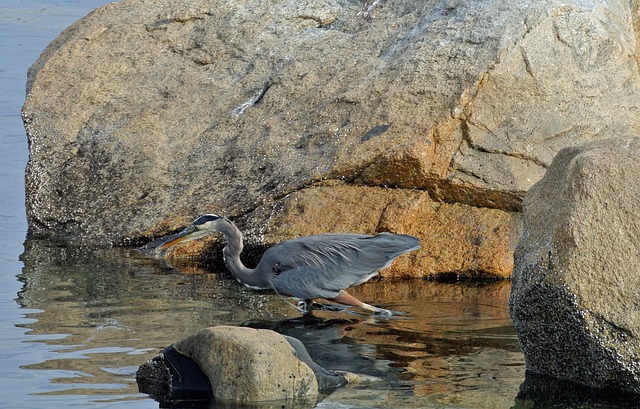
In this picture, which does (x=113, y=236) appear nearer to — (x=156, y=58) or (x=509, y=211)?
(x=156, y=58)

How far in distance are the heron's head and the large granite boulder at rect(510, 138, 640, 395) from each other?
3.45 metres

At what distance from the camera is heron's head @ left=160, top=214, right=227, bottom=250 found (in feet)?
30.4

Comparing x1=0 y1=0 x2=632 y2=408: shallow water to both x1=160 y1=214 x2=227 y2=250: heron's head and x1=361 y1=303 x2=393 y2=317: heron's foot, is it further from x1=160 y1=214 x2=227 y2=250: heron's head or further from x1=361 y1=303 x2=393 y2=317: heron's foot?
x1=160 y1=214 x2=227 y2=250: heron's head

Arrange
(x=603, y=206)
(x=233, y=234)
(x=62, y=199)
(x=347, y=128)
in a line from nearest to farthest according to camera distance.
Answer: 1. (x=603, y=206)
2. (x=233, y=234)
3. (x=347, y=128)
4. (x=62, y=199)

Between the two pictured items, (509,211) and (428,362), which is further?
(509,211)

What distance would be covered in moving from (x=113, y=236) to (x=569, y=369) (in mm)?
5321

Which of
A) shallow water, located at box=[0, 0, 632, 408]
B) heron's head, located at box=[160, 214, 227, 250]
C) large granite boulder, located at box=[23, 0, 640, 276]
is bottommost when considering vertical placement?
shallow water, located at box=[0, 0, 632, 408]

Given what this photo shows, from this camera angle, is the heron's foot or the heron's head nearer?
the heron's foot

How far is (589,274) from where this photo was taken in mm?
5988

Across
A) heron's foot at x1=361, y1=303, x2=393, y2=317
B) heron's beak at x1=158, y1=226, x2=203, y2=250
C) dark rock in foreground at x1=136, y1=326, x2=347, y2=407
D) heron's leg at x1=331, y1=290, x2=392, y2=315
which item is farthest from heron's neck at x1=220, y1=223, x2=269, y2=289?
dark rock in foreground at x1=136, y1=326, x2=347, y2=407

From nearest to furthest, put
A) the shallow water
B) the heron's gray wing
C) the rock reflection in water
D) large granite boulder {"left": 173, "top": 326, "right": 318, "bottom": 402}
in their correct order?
large granite boulder {"left": 173, "top": 326, "right": 318, "bottom": 402}, the shallow water, the rock reflection in water, the heron's gray wing

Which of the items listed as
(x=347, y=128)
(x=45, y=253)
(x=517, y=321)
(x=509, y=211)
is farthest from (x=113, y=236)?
(x=517, y=321)

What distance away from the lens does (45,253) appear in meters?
10.4

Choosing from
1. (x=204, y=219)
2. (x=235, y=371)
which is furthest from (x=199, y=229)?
(x=235, y=371)
